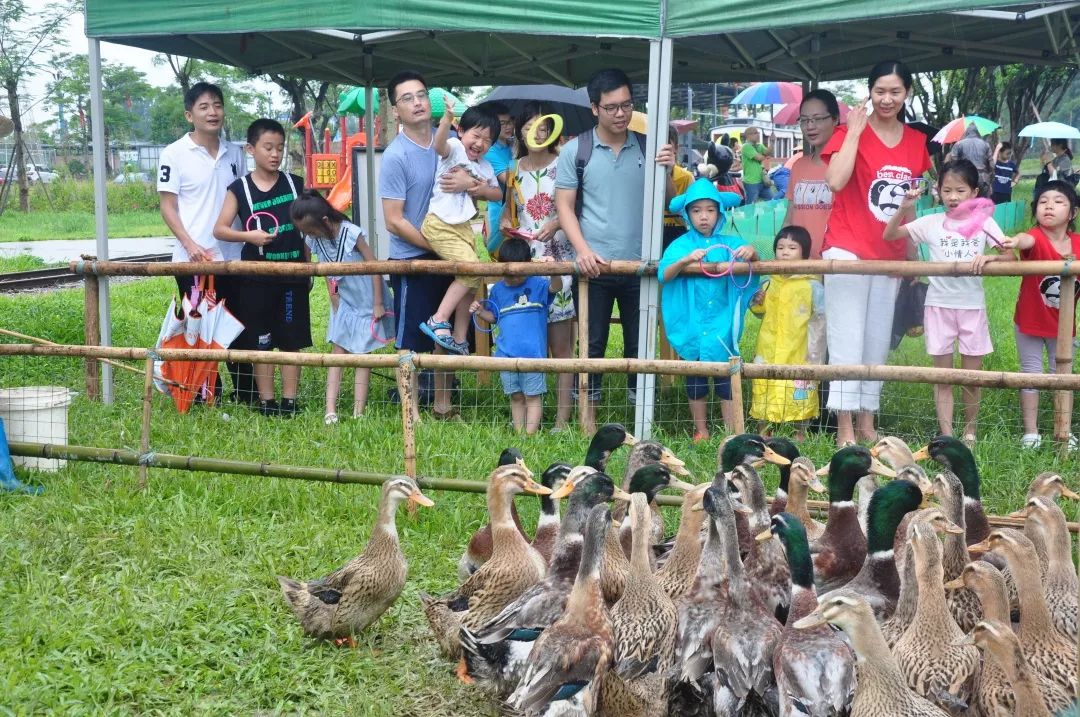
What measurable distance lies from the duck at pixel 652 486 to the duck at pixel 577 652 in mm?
885

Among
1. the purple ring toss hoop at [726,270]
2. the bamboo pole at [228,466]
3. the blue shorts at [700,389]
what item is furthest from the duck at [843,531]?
the blue shorts at [700,389]

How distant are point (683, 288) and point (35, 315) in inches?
310

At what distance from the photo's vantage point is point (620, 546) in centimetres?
497

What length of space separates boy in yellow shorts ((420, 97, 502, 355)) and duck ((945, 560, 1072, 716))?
4.30m

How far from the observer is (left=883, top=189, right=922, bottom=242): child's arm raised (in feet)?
22.6

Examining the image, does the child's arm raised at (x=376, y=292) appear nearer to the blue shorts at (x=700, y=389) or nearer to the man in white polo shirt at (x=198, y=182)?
the man in white polo shirt at (x=198, y=182)

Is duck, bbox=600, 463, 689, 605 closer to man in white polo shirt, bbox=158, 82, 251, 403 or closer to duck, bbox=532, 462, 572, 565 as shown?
duck, bbox=532, 462, 572, 565

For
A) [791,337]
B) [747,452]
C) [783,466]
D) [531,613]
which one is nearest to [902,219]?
[791,337]

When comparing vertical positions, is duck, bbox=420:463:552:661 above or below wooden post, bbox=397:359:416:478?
below

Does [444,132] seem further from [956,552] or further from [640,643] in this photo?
[956,552]

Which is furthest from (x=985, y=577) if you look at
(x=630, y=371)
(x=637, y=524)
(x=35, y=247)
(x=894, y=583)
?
(x=35, y=247)

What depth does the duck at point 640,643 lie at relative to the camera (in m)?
4.17

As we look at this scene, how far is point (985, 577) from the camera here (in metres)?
4.06

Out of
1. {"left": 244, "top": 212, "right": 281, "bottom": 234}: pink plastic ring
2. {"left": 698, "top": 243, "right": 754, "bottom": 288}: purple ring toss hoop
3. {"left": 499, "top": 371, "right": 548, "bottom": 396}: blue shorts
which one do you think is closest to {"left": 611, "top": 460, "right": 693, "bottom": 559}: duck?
{"left": 698, "top": 243, "right": 754, "bottom": 288}: purple ring toss hoop
